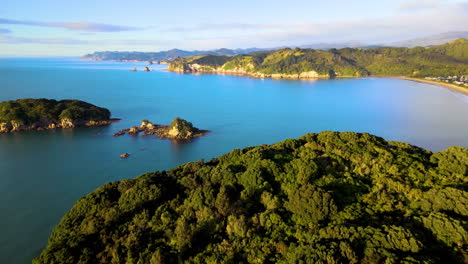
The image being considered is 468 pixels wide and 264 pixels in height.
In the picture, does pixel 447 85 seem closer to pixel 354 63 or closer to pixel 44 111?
pixel 354 63

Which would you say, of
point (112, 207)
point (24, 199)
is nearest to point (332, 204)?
point (112, 207)

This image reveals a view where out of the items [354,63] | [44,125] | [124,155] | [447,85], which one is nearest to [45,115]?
[44,125]

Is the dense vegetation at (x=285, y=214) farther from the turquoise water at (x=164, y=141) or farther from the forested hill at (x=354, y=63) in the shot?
the forested hill at (x=354, y=63)

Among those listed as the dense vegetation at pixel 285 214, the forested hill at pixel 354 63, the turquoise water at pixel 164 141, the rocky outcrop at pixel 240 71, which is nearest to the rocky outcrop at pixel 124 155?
the turquoise water at pixel 164 141

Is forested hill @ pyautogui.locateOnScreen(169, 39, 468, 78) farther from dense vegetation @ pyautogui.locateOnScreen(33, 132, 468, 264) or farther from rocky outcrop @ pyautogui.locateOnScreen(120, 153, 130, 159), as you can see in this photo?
dense vegetation @ pyautogui.locateOnScreen(33, 132, 468, 264)

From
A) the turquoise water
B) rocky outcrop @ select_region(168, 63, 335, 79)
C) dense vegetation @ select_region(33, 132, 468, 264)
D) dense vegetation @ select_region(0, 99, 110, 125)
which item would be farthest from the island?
rocky outcrop @ select_region(168, 63, 335, 79)

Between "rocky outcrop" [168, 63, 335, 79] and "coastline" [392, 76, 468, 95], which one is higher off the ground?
"rocky outcrop" [168, 63, 335, 79]
